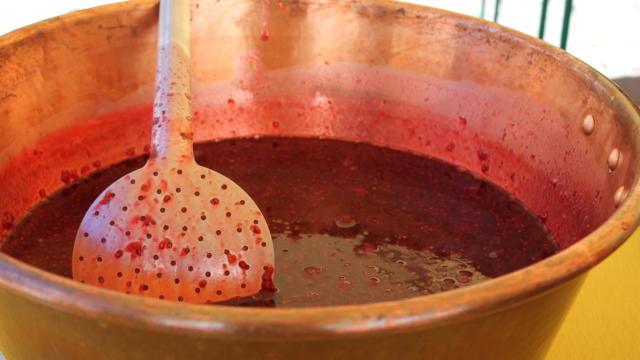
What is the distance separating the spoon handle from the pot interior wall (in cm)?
7

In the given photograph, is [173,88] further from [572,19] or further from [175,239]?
[572,19]

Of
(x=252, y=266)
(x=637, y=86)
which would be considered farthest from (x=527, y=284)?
(x=637, y=86)

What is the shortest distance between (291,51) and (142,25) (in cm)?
22

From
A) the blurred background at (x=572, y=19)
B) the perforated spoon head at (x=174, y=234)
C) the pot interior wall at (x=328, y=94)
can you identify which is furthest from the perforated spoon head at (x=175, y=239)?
the blurred background at (x=572, y=19)

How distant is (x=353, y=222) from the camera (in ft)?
2.97

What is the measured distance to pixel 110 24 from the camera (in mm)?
978

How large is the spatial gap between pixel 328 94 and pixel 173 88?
0.32 meters

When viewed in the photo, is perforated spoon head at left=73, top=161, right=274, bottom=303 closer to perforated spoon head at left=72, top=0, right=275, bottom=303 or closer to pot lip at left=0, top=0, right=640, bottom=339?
perforated spoon head at left=72, top=0, right=275, bottom=303

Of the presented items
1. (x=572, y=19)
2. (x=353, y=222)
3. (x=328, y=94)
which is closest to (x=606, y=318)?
(x=353, y=222)

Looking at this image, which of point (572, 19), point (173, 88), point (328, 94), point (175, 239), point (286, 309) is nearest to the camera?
point (286, 309)

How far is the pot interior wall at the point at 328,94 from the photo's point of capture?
88 centimetres

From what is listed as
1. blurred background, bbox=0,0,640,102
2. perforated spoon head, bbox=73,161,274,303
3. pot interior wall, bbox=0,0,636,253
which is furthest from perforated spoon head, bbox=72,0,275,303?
blurred background, bbox=0,0,640,102

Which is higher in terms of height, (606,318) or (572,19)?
(572,19)

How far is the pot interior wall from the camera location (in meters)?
0.88
